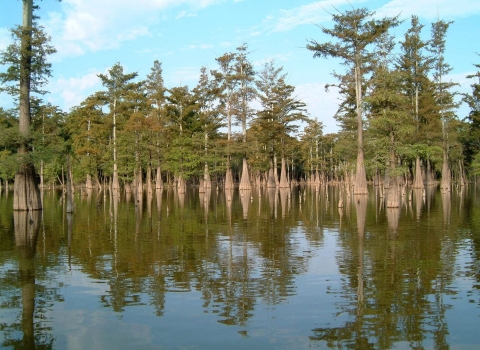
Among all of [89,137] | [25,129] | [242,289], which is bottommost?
[242,289]

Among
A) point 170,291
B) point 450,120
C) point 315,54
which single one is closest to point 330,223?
point 170,291

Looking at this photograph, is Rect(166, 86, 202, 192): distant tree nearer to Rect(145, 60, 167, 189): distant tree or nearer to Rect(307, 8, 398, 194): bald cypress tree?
Rect(145, 60, 167, 189): distant tree

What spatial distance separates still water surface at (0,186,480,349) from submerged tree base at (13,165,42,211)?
10396 mm

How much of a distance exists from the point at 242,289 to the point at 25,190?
22.9 meters

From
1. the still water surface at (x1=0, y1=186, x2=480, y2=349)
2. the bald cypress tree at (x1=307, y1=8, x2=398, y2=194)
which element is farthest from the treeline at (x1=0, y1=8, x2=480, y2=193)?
the still water surface at (x1=0, y1=186, x2=480, y2=349)

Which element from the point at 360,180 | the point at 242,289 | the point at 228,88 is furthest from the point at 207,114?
the point at 242,289

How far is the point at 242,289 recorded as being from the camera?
10.4m

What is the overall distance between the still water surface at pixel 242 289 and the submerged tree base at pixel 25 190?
1040 cm

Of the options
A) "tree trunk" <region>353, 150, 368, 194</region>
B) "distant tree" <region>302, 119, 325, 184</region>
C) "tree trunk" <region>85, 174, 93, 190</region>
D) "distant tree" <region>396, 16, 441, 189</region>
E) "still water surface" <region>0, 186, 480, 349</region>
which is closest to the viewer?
"still water surface" <region>0, 186, 480, 349</region>

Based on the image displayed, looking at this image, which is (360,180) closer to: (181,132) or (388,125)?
(388,125)

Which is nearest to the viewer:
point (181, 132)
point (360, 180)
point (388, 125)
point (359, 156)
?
point (388, 125)

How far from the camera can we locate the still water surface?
7746 mm

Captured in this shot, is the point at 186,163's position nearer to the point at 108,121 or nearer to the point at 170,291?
the point at 108,121

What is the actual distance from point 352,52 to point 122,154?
28.3 meters
